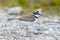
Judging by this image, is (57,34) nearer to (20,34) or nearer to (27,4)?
(20,34)

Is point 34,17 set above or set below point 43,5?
above

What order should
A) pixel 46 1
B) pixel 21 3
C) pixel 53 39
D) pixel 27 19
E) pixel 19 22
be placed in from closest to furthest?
pixel 53 39 < pixel 27 19 < pixel 19 22 < pixel 21 3 < pixel 46 1

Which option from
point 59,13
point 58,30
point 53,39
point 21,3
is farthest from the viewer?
point 21,3

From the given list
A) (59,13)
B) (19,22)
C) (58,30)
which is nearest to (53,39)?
(58,30)

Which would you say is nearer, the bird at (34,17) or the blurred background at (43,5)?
the bird at (34,17)

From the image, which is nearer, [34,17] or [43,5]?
[34,17]

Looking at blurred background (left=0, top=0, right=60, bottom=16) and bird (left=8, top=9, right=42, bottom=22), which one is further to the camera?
blurred background (left=0, top=0, right=60, bottom=16)

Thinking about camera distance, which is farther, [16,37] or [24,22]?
[24,22]

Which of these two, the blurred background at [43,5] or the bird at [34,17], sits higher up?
the bird at [34,17]

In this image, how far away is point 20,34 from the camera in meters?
6.01

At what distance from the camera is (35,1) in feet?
44.9

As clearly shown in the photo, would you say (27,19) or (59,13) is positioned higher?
(27,19)

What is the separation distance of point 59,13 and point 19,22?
292cm

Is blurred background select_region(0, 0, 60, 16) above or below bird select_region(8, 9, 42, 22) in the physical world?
below
